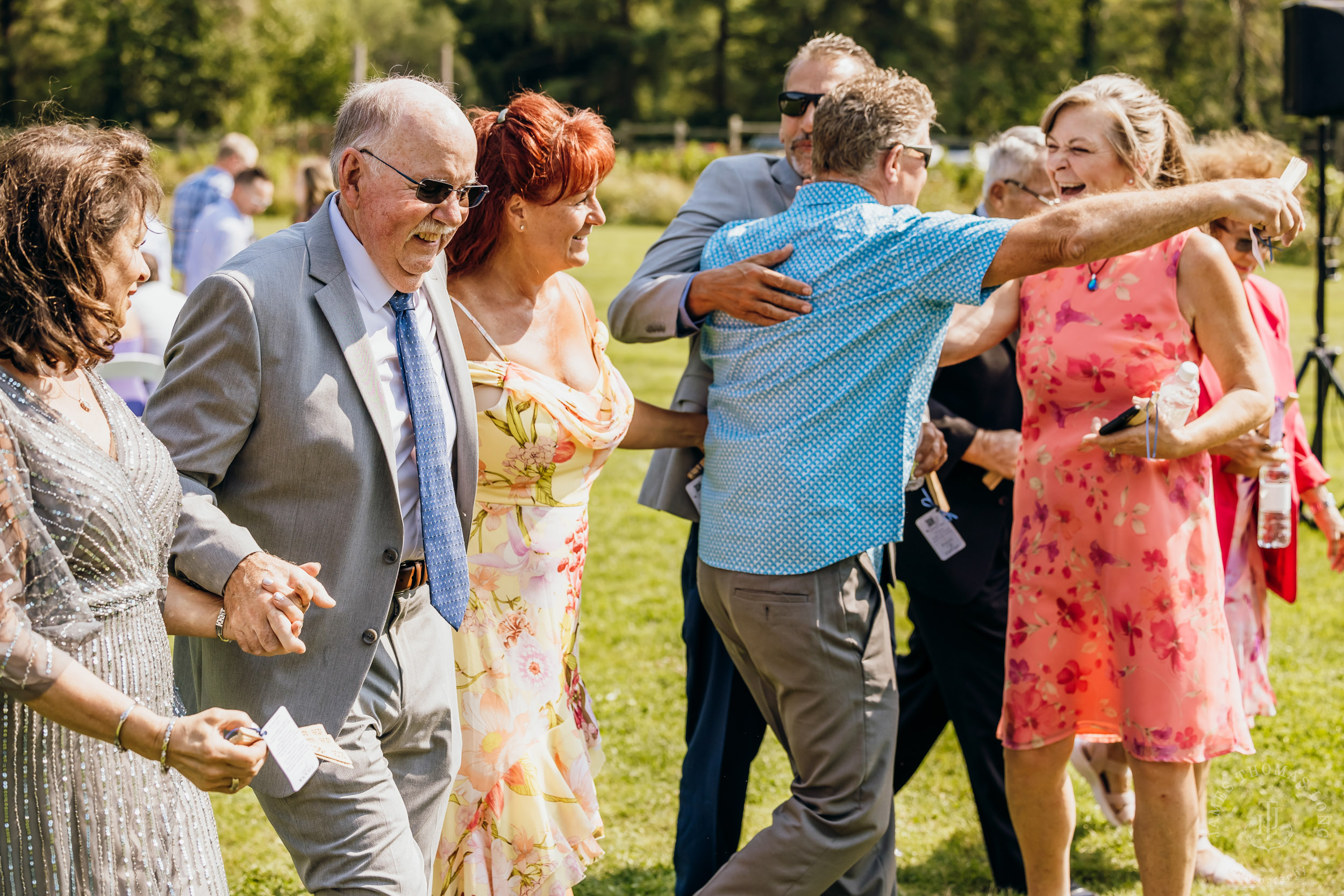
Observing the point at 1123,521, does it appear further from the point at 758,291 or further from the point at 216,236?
the point at 216,236

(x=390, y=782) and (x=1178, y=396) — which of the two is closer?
(x=390, y=782)

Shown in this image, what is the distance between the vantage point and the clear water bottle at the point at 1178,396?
2.75 m

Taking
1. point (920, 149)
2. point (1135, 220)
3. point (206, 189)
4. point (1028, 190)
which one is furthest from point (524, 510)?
point (206, 189)

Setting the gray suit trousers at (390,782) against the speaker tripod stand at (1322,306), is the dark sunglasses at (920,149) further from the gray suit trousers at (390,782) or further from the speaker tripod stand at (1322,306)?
the speaker tripod stand at (1322,306)

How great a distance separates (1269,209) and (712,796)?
7.00ft

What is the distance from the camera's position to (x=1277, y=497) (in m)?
3.72

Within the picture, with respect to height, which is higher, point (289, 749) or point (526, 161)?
point (526, 161)

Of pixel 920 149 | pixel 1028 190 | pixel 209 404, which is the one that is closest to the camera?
pixel 209 404

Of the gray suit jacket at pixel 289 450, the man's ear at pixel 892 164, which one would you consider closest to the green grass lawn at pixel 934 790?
the gray suit jacket at pixel 289 450

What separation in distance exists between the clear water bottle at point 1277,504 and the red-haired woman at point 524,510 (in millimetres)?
2074

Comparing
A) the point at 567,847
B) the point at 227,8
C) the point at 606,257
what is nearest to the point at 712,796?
the point at 567,847

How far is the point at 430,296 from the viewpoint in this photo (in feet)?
8.47

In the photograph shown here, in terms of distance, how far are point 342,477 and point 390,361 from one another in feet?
0.95

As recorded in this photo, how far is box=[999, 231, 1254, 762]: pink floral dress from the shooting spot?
2918mm
